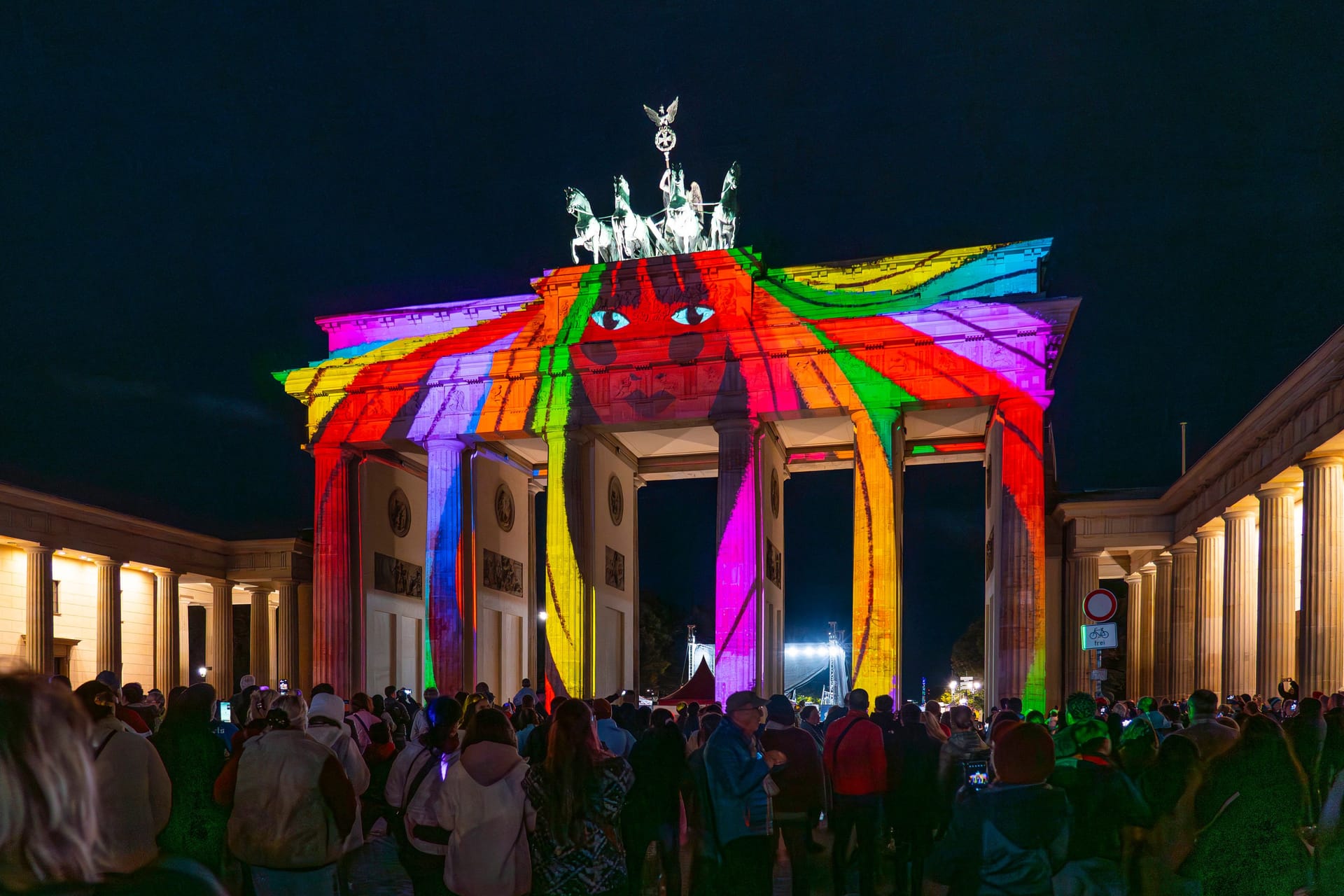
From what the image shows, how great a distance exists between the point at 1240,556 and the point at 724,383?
580 inches

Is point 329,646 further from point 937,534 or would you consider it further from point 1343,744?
point 937,534

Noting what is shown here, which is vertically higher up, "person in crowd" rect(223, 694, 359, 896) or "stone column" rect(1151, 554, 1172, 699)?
"person in crowd" rect(223, 694, 359, 896)

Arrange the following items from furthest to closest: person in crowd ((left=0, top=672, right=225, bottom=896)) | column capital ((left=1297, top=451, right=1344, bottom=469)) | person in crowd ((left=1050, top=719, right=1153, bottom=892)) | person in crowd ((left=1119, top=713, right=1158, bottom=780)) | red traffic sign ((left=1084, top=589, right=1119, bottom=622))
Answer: column capital ((left=1297, top=451, right=1344, bottom=469)) → red traffic sign ((left=1084, top=589, right=1119, bottom=622)) → person in crowd ((left=1119, top=713, right=1158, bottom=780)) → person in crowd ((left=1050, top=719, right=1153, bottom=892)) → person in crowd ((left=0, top=672, right=225, bottom=896))

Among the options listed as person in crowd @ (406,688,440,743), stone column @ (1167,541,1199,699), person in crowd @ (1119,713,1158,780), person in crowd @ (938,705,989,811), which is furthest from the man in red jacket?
stone column @ (1167,541,1199,699)

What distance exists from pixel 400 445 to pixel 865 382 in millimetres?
14888

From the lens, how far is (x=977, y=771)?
12219 millimetres

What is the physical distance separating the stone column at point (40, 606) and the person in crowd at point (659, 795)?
30.0 m

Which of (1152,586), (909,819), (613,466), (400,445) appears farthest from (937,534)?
(909,819)

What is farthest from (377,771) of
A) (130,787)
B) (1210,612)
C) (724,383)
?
(1210,612)

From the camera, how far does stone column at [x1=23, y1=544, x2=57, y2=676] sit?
32688 millimetres

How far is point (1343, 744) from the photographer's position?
29.0 feet

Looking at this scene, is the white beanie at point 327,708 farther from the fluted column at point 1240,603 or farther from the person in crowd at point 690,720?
the fluted column at point 1240,603

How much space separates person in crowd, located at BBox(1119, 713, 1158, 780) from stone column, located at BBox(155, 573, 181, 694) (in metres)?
39.7

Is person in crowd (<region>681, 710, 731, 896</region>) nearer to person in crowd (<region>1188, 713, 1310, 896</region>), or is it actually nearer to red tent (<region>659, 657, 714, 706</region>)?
person in crowd (<region>1188, 713, 1310, 896</region>)
